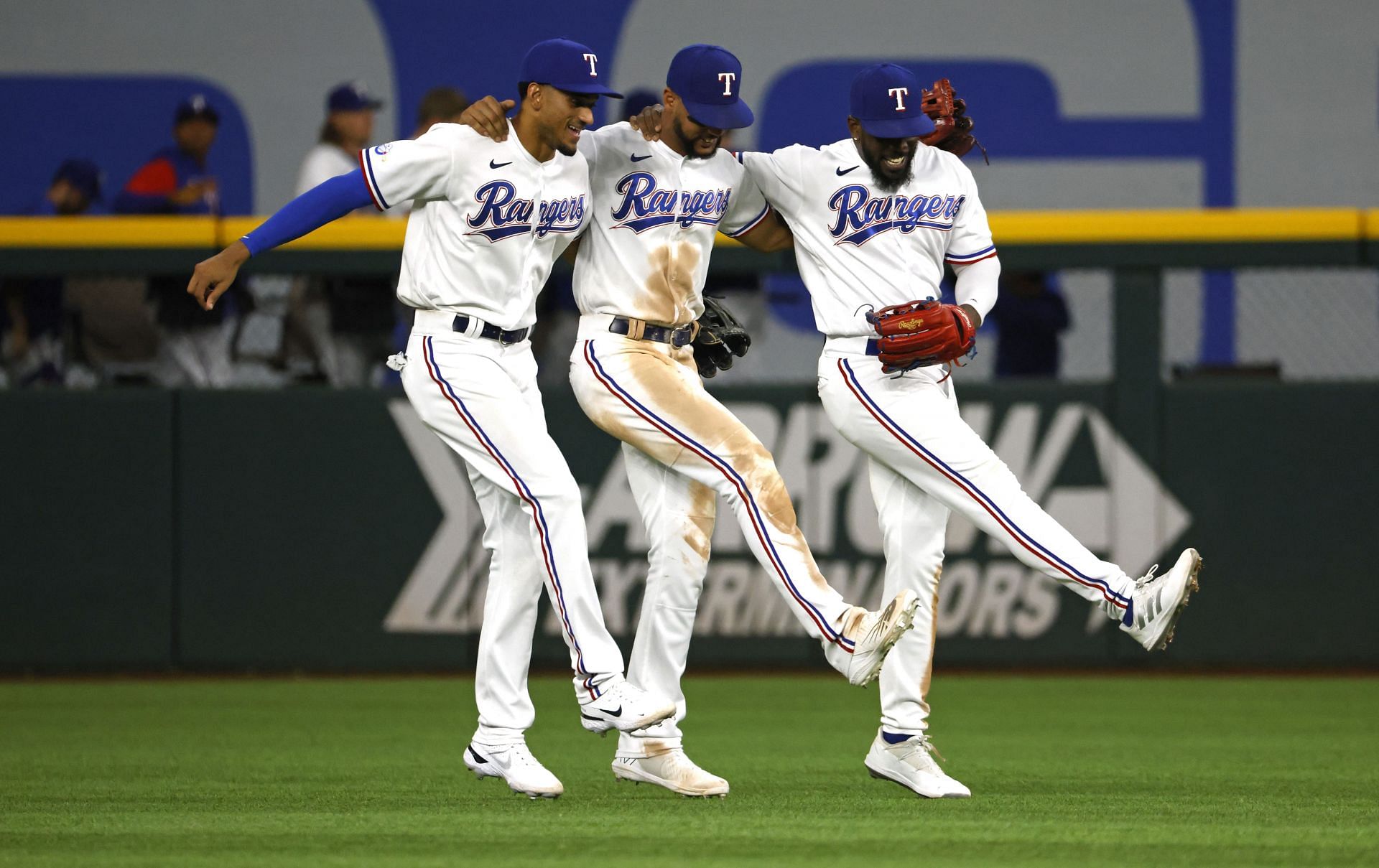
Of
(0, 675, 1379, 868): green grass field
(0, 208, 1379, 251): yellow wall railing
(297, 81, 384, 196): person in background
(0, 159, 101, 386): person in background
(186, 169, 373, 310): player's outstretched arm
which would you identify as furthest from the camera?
(297, 81, 384, 196): person in background

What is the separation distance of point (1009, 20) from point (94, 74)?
5.71m

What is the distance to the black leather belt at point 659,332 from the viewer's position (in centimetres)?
516

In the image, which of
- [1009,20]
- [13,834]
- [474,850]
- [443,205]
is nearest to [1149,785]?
[474,850]

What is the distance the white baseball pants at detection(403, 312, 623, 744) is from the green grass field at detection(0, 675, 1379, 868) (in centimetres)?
35

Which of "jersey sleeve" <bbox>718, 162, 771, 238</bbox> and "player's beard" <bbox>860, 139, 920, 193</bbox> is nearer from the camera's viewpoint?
"player's beard" <bbox>860, 139, 920, 193</bbox>

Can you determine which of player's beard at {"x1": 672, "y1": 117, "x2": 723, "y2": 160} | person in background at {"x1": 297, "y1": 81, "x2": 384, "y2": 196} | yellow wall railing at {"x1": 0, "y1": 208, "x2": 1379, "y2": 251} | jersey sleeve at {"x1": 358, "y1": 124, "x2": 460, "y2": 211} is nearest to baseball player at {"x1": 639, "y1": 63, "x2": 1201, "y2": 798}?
player's beard at {"x1": 672, "y1": 117, "x2": 723, "y2": 160}

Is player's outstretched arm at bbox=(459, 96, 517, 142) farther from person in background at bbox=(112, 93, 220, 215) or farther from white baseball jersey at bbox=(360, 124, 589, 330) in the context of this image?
person in background at bbox=(112, 93, 220, 215)

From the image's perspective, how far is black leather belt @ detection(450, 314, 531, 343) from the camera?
16.2ft

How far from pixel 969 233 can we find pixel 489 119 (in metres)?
1.40

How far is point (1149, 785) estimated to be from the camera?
5.17 metres

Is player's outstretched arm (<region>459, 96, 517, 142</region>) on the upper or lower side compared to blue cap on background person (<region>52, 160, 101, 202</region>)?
upper

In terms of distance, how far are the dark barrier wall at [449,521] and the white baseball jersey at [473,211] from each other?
10.6ft

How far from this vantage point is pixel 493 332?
4980mm

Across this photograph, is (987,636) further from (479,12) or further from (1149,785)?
(479,12)
